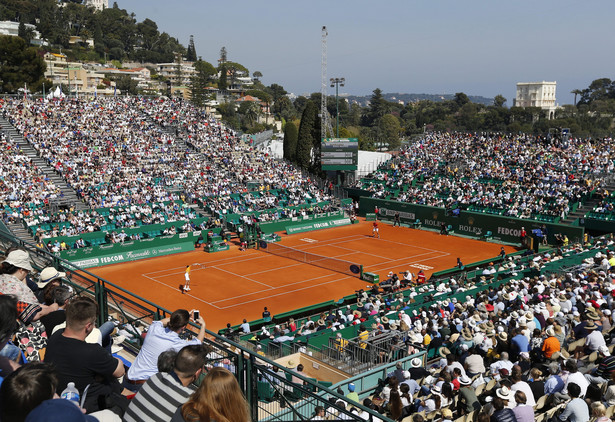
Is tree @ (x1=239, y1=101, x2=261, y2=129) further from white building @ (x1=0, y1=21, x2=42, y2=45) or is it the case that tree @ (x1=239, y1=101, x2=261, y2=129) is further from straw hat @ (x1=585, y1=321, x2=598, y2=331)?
straw hat @ (x1=585, y1=321, x2=598, y2=331)

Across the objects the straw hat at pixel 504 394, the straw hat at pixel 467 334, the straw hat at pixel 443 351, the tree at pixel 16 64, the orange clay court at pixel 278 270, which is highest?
the tree at pixel 16 64

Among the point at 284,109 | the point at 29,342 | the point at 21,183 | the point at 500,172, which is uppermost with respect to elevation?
the point at 284,109

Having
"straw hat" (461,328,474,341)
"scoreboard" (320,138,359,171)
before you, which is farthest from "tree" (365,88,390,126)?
"straw hat" (461,328,474,341)

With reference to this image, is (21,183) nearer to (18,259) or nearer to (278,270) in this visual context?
(278,270)

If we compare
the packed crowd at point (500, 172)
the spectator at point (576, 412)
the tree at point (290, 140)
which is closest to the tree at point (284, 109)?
the tree at point (290, 140)

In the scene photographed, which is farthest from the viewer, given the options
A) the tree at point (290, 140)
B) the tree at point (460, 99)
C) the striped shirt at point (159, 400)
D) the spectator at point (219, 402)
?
the tree at point (460, 99)

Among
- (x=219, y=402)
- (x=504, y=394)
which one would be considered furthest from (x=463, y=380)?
(x=219, y=402)

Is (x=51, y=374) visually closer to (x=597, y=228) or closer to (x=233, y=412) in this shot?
(x=233, y=412)

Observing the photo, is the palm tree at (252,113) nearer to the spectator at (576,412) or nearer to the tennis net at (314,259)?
the tennis net at (314,259)
